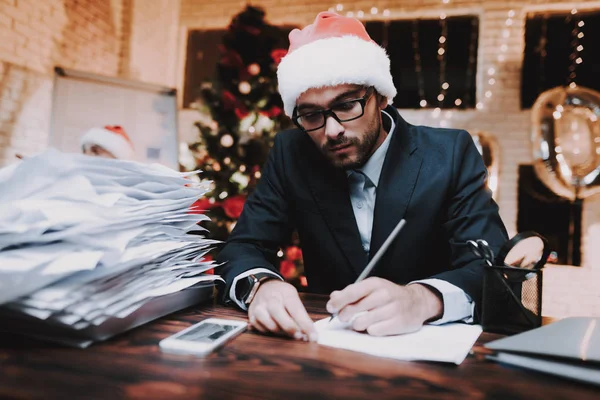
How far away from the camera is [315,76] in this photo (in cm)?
115

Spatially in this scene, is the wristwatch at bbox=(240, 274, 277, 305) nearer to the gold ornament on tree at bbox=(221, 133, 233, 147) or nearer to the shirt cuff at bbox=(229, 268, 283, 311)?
the shirt cuff at bbox=(229, 268, 283, 311)

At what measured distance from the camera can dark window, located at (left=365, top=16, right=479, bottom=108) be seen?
3.84m

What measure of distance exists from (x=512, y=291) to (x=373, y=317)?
0.22m

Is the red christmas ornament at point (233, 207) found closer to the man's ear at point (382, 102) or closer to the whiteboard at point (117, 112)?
the whiteboard at point (117, 112)

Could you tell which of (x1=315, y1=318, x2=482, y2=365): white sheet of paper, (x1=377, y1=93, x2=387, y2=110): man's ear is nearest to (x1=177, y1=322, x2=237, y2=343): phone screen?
(x1=315, y1=318, x2=482, y2=365): white sheet of paper

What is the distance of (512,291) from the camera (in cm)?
67

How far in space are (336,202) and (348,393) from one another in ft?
2.70

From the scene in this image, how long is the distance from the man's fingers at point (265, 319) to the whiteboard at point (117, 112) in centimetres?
306

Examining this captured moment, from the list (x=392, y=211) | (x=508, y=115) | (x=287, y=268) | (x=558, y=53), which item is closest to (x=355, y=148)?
(x=392, y=211)

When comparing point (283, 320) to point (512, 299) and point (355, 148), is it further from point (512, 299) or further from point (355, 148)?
point (355, 148)

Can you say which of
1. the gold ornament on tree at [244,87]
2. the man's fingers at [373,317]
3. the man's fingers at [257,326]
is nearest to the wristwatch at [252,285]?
the man's fingers at [257,326]

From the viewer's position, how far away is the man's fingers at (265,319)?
641 millimetres

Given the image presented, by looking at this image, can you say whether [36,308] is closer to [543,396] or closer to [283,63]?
[543,396]

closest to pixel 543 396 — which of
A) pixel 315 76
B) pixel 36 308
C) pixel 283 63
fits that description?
pixel 36 308
